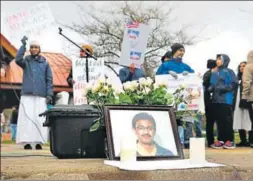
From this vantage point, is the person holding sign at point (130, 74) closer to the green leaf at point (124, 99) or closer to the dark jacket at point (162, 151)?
the green leaf at point (124, 99)

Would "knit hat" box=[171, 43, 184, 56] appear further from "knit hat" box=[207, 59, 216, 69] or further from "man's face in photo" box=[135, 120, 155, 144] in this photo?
"man's face in photo" box=[135, 120, 155, 144]

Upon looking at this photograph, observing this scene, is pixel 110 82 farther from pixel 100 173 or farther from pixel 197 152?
pixel 100 173

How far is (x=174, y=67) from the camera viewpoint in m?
5.86

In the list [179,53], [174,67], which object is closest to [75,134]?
[174,67]

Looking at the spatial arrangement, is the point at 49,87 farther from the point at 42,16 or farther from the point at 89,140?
the point at 89,140

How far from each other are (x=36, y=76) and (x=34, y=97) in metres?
0.26

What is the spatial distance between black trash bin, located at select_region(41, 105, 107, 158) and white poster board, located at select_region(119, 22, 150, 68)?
1848 mm

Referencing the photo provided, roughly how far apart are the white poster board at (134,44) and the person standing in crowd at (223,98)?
94cm

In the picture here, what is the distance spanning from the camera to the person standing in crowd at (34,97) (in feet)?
19.2

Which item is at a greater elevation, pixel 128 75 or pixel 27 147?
pixel 128 75

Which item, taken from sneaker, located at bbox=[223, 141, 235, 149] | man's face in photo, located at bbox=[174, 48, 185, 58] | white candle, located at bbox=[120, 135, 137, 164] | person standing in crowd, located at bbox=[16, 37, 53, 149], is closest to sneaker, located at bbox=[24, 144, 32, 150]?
person standing in crowd, located at bbox=[16, 37, 53, 149]

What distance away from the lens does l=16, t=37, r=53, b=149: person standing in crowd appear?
19.2ft

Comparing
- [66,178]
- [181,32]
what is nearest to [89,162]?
[66,178]

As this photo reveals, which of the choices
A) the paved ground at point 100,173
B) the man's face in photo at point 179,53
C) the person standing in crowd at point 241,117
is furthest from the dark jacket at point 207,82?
the paved ground at point 100,173
